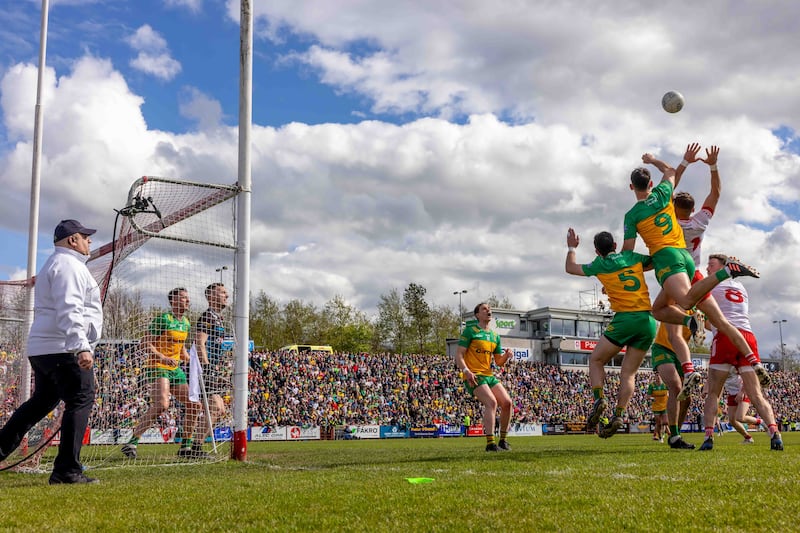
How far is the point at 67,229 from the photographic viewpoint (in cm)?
648

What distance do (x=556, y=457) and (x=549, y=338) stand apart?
61309 mm

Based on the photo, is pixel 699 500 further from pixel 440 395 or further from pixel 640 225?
pixel 440 395

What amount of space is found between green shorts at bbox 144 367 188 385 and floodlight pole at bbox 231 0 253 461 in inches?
60.7

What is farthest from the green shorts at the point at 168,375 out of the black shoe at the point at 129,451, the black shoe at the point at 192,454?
the black shoe at the point at 192,454

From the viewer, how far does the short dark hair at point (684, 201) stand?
940 cm

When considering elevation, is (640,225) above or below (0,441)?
above

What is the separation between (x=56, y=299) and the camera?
20.0ft

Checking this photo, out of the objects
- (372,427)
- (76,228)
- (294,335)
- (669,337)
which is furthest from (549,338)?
(76,228)

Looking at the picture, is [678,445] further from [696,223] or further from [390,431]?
[390,431]

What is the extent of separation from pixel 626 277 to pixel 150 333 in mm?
6705

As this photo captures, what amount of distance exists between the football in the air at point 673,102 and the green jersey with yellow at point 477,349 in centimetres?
440

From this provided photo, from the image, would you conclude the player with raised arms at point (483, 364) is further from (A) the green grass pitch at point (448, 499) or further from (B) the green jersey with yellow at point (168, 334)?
(B) the green jersey with yellow at point (168, 334)

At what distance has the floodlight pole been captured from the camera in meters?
8.88

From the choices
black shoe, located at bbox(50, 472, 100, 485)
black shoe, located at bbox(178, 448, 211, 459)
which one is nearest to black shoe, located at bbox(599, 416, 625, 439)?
black shoe, located at bbox(178, 448, 211, 459)
